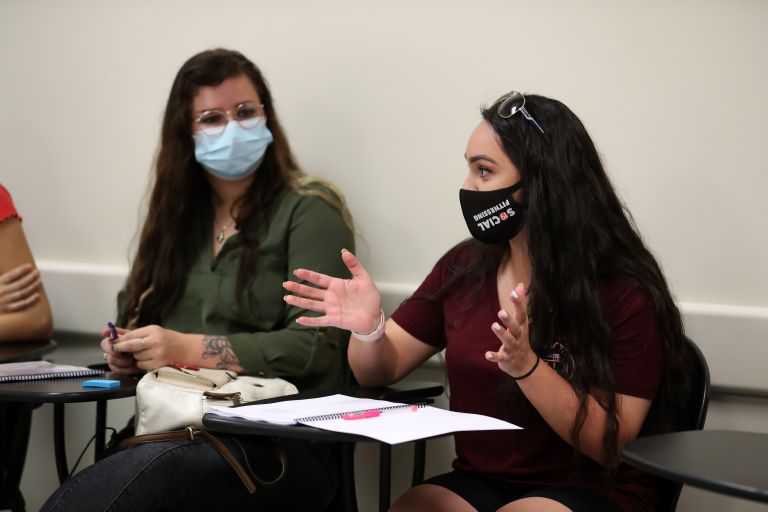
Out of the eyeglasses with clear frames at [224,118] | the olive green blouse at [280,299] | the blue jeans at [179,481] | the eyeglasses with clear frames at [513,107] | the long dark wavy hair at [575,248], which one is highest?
the eyeglasses with clear frames at [513,107]

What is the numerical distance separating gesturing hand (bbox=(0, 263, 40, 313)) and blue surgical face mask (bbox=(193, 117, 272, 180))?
0.69 metres

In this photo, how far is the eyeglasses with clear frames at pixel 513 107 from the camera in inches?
77.6

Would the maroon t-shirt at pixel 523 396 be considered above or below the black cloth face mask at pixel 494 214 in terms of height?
below

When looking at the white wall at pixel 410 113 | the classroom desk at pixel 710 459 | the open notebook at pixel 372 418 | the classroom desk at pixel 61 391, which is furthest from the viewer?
the white wall at pixel 410 113

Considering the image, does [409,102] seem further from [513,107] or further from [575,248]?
[575,248]

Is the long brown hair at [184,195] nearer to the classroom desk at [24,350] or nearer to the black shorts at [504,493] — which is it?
the classroom desk at [24,350]

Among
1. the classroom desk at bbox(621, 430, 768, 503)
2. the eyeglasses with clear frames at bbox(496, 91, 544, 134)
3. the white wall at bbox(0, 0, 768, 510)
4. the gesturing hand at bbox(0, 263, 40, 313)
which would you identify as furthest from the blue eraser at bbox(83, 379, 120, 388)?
the classroom desk at bbox(621, 430, 768, 503)

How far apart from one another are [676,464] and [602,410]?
39 centimetres

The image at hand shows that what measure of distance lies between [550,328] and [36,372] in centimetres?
125

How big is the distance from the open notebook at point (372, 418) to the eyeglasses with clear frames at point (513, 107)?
0.62m

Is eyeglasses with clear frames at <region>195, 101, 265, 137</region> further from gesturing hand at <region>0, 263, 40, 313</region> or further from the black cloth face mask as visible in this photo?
the black cloth face mask

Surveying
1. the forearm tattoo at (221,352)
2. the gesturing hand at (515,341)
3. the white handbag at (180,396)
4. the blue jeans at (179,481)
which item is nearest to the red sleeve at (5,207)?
the forearm tattoo at (221,352)

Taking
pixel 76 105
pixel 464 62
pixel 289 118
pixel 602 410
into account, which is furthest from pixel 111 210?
pixel 602 410

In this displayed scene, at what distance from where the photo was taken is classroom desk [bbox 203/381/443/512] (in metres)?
1.66
